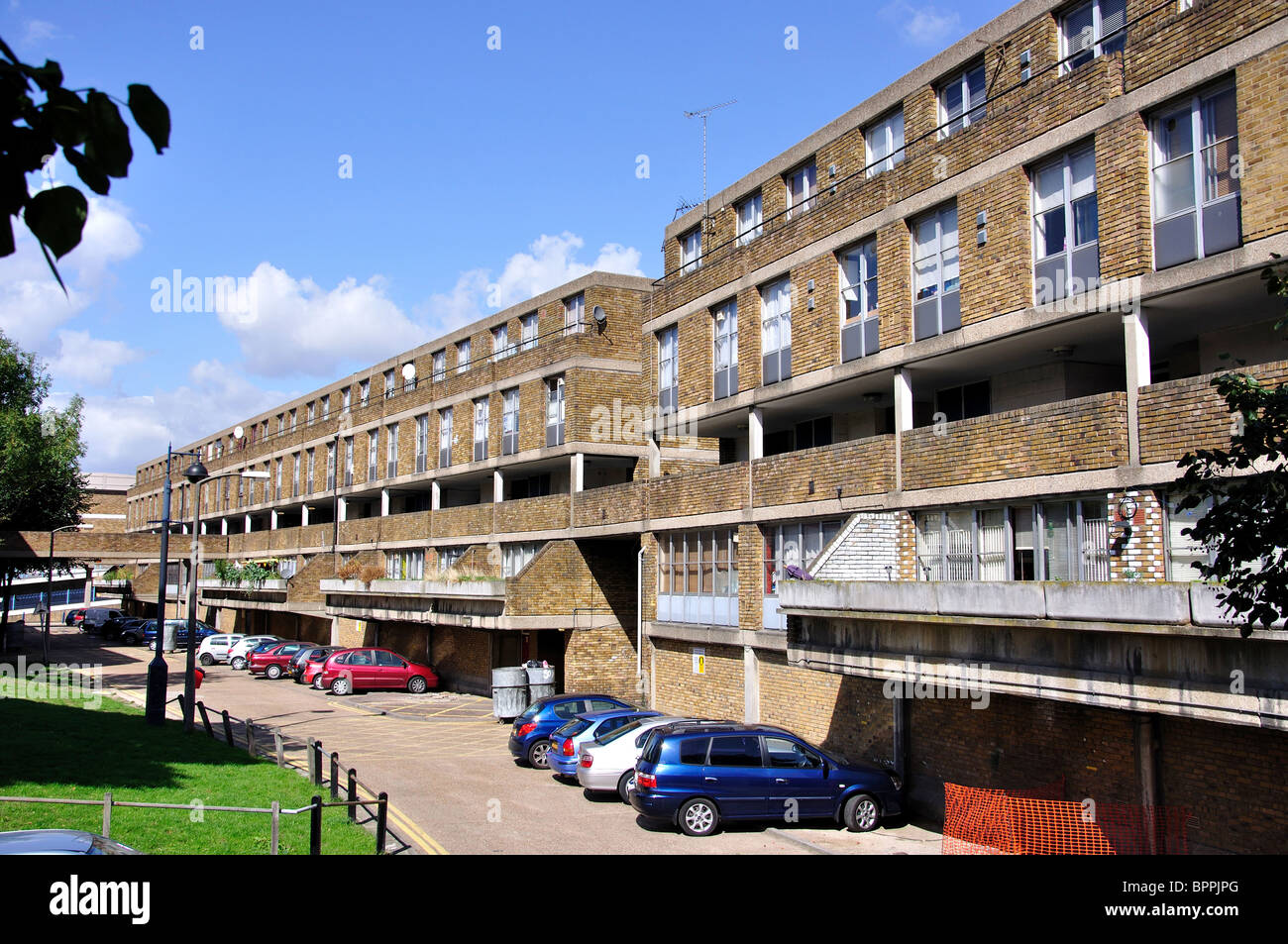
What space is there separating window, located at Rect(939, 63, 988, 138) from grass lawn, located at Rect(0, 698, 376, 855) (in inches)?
632

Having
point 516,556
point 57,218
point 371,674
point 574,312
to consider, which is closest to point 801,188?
point 574,312

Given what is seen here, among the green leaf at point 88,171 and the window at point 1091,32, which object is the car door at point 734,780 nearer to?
the window at point 1091,32

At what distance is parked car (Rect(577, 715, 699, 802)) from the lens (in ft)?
58.9

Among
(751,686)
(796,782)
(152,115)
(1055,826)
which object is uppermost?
(152,115)

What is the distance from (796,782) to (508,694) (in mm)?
14384

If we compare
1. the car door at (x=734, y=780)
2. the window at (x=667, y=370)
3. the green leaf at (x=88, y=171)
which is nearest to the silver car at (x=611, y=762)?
the car door at (x=734, y=780)

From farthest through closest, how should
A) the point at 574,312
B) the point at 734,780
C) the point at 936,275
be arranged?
the point at 574,312 → the point at 936,275 → the point at 734,780

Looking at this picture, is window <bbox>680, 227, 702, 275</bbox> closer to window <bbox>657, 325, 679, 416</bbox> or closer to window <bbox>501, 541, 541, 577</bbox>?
window <bbox>657, 325, 679, 416</bbox>

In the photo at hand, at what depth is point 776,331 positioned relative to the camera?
23.4m

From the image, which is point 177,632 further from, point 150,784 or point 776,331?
point 776,331

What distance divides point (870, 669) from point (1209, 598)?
239 inches

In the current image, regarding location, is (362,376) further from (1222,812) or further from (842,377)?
(1222,812)

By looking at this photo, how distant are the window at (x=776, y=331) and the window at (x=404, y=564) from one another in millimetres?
21728
